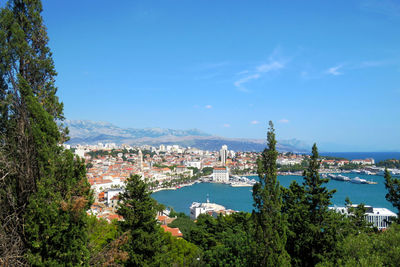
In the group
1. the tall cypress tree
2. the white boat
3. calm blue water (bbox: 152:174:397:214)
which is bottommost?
calm blue water (bbox: 152:174:397:214)

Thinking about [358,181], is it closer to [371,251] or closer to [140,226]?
[371,251]

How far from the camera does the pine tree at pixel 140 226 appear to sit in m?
3.97

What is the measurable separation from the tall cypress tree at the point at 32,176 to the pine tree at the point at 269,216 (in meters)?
2.10

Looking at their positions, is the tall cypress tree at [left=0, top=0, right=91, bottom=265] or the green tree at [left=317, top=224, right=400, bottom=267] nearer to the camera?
the tall cypress tree at [left=0, top=0, right=91, bottom=265]

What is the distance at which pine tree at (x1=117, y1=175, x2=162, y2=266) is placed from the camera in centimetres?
397

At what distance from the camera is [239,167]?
53.2 meters

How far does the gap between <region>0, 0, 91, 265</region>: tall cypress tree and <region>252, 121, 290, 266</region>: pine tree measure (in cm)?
210

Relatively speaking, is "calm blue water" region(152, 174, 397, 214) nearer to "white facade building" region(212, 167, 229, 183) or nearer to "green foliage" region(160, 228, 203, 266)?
"white facade building" region(212, 167, 229, 183)

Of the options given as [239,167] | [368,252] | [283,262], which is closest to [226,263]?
[283,262]

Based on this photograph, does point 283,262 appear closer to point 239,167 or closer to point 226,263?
point 226,263

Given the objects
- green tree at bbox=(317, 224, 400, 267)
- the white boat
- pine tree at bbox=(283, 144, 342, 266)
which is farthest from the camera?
the white boat

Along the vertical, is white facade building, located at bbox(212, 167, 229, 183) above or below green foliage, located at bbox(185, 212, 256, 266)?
below

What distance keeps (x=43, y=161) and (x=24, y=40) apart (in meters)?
1.13

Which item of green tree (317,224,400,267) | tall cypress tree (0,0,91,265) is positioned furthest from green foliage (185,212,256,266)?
tall cypress tree (0,0,91,265)
